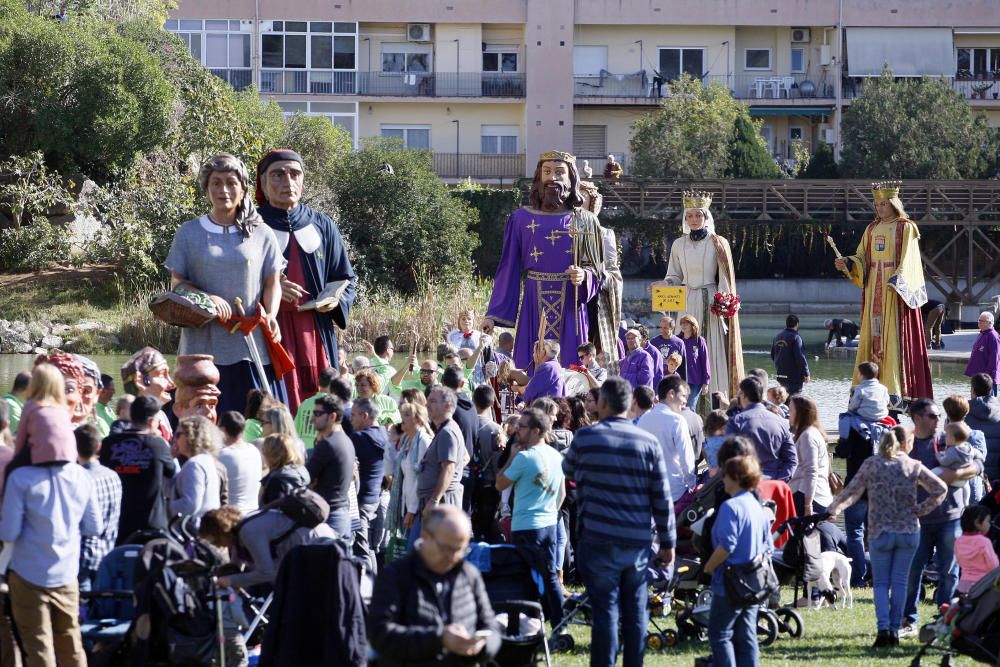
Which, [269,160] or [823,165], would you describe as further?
[823,165]

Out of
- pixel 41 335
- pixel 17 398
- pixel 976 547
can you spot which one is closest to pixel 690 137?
pixel 41 335

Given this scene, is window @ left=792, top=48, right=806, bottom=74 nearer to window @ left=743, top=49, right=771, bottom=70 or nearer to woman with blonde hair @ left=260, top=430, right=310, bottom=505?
window @ left=743, top=49, right=771, bottom=70

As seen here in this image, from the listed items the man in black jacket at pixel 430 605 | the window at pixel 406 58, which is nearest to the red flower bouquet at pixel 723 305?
the man in black jacket at pixel 430 605

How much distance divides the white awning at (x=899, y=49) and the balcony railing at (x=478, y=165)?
1254 cm

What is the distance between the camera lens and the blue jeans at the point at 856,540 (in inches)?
415

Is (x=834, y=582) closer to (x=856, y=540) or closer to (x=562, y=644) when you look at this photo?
(x=856, y=540)

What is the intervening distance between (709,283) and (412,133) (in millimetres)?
38625

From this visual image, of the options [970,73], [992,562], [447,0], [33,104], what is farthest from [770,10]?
[992,562]

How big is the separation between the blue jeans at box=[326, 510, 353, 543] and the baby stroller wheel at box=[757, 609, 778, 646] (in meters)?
2.41

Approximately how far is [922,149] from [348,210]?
19.2 m

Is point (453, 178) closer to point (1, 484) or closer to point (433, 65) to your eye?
point (433, 65)

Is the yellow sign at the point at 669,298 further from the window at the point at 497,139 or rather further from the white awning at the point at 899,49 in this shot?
the white awning at the point at 899,49

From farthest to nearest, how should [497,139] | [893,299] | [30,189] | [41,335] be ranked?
[497,139] → [30,189] → [41,335] → [893,299]

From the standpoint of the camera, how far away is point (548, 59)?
174ft
